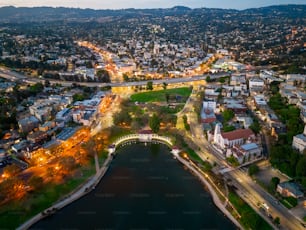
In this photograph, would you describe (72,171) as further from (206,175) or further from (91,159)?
(206,175)

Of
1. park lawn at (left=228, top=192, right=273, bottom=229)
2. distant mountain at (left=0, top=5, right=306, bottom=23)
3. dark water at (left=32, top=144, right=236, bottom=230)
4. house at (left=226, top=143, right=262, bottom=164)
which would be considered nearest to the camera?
park lawn at (left=228, top=192, right=273, bottom=229)

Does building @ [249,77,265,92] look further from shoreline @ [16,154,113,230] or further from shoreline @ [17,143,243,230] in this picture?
shoreline @ [16,154,113,230]

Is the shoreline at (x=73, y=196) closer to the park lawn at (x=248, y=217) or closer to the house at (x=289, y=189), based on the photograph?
the park lawn at (x=248, y=217)

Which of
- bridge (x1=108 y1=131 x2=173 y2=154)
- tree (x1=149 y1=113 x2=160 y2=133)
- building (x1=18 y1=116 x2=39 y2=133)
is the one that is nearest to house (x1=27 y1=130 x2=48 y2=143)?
building (x1=18 y1=116 x2=39 y2=133)

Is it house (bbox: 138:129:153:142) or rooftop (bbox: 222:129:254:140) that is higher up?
rooftop (bbox: 222:129:254:140)

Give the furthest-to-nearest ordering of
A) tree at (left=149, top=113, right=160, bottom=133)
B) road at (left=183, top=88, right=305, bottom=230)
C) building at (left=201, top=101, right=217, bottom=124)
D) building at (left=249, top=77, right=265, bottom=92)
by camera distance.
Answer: building at (left=249, top=77, right=265, bottom=92)
building at (left=201, top=101, right=217, bottom=124)
tree at (left=149, top=113, right=160, bottom=133)
road at (left=183, top=88, right=305, bottom=230)

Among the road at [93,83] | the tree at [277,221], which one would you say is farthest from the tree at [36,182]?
the road at [93,83]

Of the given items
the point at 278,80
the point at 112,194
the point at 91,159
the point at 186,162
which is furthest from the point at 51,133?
the point at 278,80
